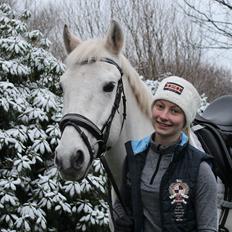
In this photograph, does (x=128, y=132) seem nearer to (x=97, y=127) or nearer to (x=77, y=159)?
(x=97, y=127)

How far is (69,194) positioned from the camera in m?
4.49

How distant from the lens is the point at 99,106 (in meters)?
2.30

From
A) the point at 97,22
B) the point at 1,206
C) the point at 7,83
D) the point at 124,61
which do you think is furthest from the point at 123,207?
the point at 97,22

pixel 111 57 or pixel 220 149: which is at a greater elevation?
pixel 111 57

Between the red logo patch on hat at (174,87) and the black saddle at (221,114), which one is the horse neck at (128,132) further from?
the black saddle at (221,114)

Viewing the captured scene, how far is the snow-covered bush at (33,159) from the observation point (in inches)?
168

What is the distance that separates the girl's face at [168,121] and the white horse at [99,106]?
0.39m

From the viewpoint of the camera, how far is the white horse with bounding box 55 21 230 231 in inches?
84.8

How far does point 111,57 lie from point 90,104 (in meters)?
0.36

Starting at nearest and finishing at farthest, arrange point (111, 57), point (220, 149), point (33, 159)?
1. point (111, 57)
2. point (220, 149)
3. point (33, 159)

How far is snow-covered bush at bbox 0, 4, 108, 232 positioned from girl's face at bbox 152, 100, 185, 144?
2496 mm

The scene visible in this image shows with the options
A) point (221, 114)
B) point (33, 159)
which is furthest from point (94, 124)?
point (33, 159)

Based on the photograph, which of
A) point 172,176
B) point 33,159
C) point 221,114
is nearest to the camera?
point 172,176

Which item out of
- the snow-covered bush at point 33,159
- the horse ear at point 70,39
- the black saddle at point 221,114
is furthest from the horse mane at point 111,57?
the snow-covered bush at point 33,159
